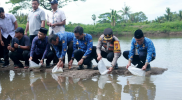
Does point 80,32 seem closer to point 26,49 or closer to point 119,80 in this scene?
point 119,80

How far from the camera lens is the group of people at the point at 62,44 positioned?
4.04m

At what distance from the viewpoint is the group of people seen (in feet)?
13.2

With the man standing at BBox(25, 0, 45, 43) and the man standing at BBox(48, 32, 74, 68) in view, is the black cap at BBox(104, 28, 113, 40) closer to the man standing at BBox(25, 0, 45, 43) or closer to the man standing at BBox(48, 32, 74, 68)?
the man standing at BBox(48, 32, 74, 68)

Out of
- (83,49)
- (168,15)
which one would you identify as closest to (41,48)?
(83,49)

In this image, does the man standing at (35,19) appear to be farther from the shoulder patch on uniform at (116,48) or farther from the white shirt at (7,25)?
the shoulder patch on uniform at (116,48)

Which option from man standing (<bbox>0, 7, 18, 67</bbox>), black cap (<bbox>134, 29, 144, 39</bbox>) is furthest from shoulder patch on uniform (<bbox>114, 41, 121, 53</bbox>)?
man standing (<bbox>0, 7, 18, 67</bbox>)

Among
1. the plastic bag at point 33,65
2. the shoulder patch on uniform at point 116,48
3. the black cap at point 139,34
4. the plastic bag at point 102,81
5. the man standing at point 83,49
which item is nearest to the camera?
the plastic bag at point 102,81

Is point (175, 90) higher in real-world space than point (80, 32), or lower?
lower

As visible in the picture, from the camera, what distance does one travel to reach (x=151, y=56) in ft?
12.7

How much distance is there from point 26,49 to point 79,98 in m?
2.64

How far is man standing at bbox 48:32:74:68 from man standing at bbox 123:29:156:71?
4.52ft

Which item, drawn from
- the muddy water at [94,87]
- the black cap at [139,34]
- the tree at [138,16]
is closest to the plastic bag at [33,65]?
the muddy water at [94,87]

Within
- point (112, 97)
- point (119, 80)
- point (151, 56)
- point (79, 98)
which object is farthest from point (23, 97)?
point (151, 56)

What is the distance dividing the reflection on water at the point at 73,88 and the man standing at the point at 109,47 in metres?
0.42
